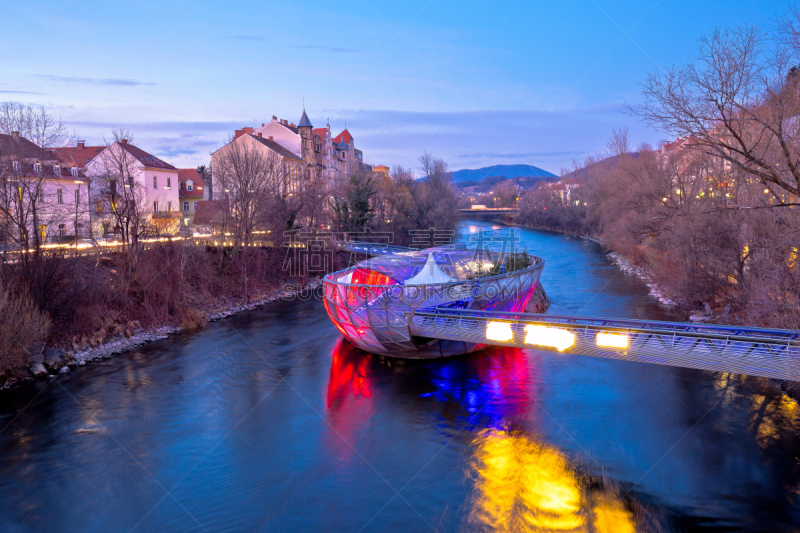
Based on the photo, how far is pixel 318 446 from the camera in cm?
1063

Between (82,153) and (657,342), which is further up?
(82,153)

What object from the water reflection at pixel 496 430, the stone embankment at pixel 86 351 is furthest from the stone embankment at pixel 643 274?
the stone embankment at pixel 86 351

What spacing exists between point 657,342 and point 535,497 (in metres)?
4.26

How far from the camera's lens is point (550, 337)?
11297 mm

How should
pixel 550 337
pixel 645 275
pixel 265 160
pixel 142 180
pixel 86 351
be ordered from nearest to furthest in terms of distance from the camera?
pixel 550 337 → pixel 86 351 → pixel 645 275 → pixel 265 160 → pixel 142 180

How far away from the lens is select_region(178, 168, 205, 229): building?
2096 inches

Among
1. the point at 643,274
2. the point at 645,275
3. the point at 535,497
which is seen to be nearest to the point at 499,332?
the point at 535,497

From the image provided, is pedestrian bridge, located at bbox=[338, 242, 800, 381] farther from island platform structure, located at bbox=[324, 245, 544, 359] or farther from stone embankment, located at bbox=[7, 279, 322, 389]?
stone embankment, located at bbox=[7, 279, 322, 389]

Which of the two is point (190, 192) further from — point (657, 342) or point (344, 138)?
point (657, 342)

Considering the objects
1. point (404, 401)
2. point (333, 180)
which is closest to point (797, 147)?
point (404, 401)

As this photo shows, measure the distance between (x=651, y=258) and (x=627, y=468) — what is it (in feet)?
76.0

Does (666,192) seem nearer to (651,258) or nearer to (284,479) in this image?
(651,258)

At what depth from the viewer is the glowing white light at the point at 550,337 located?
439 inches

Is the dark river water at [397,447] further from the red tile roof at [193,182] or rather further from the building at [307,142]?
the red tile roof at [193,182]
